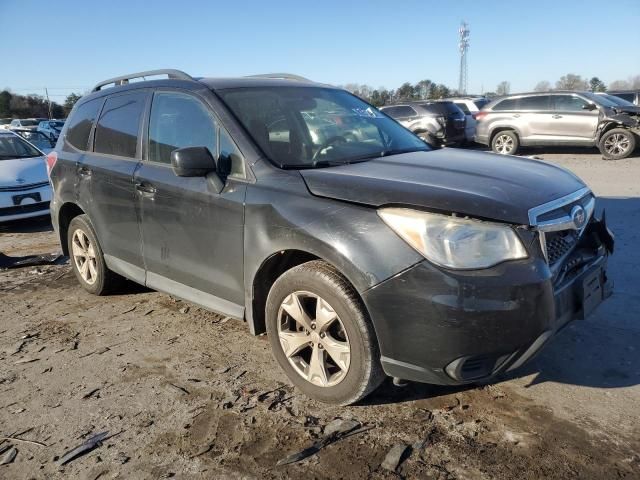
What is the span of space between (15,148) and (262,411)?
856 cm

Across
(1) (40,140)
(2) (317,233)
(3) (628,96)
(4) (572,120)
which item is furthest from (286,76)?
(3) (628,96)

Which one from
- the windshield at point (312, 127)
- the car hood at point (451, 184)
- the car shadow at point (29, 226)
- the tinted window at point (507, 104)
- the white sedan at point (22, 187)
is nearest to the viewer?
the car hood at point (451, 184)

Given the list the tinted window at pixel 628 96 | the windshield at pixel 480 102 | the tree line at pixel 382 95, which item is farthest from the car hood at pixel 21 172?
the tree line at pixel 382 95

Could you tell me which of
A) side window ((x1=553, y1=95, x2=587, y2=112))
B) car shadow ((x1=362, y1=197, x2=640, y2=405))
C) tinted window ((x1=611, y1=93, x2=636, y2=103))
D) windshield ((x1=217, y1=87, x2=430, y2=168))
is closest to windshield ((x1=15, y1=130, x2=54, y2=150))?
windshield ((x1=217, y1=87, x2=430, y2=168))

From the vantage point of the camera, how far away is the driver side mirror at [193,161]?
315cm

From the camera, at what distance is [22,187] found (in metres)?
8.23

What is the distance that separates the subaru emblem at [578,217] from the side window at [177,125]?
212 centimetres

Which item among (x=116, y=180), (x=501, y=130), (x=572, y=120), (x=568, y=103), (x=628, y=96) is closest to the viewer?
(x=116, y=180)

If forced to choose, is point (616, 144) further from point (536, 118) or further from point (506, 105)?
point (506, 105)

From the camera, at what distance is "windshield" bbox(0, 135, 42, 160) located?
9172mm

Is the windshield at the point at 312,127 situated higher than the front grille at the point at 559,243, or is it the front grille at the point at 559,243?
the windshield at the point at 312,127

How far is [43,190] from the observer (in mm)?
8469

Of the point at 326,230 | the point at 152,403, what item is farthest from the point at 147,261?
the point at 326,230

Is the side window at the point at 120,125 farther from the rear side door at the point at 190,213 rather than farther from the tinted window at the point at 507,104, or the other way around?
the tinted window at the point at 507,104
